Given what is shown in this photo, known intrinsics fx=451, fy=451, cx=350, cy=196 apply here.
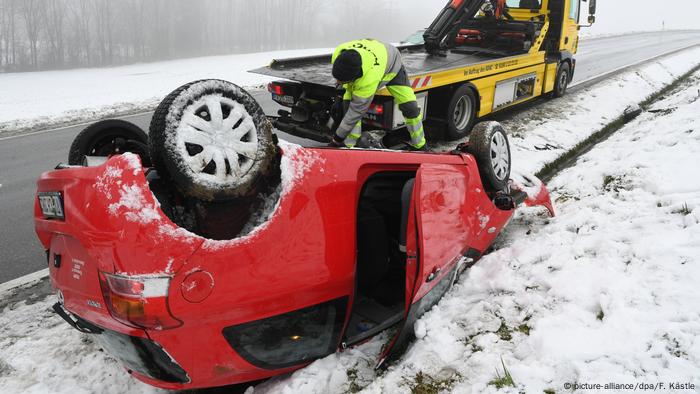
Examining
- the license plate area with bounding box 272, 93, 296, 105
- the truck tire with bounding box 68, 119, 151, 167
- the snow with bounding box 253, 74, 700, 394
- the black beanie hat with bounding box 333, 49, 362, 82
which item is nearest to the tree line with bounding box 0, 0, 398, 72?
the license plate area with bounding box 272, 93, 296, 105

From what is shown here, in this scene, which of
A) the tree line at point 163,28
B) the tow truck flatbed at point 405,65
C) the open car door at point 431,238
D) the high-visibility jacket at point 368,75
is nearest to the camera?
the open car door at point 431,238

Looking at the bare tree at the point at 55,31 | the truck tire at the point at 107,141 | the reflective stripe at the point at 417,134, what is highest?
the bare tree at the point at 55,31

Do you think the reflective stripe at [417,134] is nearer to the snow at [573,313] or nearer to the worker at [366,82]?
the worker at [366,82]

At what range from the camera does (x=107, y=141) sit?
2.81m

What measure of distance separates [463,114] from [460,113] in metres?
0.06

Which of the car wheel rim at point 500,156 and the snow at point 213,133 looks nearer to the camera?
the snow at point 213,133

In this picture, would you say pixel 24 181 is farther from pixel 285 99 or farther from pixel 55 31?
pixel 55 31

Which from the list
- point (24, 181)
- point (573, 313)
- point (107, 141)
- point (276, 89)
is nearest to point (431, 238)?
point (573, 313)

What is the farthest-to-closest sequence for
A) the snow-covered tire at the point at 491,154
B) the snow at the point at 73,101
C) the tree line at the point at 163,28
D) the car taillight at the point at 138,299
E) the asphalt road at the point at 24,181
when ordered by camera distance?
the tree line at the point at 163,28 → the snow at the point at 73,101 → the asphalt road at the point at 24,181 → the snow-covered tire at the point at 491,154 → the car taillight at the point at 138,299

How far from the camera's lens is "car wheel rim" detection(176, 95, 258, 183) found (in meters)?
1.93

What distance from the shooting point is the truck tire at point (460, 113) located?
674 centimetres

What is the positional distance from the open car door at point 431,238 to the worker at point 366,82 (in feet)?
6.77

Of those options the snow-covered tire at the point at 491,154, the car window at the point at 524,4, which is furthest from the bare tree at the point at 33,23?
the snow-covered tire at the point at 491,154

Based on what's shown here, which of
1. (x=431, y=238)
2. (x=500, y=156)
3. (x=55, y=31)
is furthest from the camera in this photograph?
(x=55, y=31)
